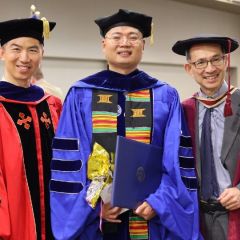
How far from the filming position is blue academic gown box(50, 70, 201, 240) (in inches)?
89.3

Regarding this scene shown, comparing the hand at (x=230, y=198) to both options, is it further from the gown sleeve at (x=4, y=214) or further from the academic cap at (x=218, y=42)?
the gown sleeve at (x=4, y=214)

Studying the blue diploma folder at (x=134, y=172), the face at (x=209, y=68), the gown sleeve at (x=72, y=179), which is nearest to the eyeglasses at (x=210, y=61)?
the face at (x=209, y=68)

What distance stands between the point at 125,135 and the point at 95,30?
4.44 meters

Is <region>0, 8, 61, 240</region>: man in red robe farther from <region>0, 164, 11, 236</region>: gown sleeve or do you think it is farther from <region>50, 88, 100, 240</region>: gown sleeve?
<region>50, 88, 100, 240</region>: gown sleeve

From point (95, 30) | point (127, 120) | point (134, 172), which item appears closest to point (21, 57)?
point (127, 120)

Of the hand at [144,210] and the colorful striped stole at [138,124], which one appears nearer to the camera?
the hand at [144,210]

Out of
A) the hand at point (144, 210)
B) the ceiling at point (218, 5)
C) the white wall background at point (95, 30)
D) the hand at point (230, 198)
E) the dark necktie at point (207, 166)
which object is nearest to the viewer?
the hand at point (144, 210)

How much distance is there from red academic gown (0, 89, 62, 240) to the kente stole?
39 centimetres

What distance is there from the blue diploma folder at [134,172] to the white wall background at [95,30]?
4.02 metres

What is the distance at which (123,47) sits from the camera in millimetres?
2416

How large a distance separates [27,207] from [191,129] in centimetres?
108

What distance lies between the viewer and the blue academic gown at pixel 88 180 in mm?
2268

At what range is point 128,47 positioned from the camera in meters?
2.43

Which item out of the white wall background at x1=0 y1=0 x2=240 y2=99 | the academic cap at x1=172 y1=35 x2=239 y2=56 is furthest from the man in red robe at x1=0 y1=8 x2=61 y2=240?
the white wall background at x1=0 y1=0 x2=240 y2=99
